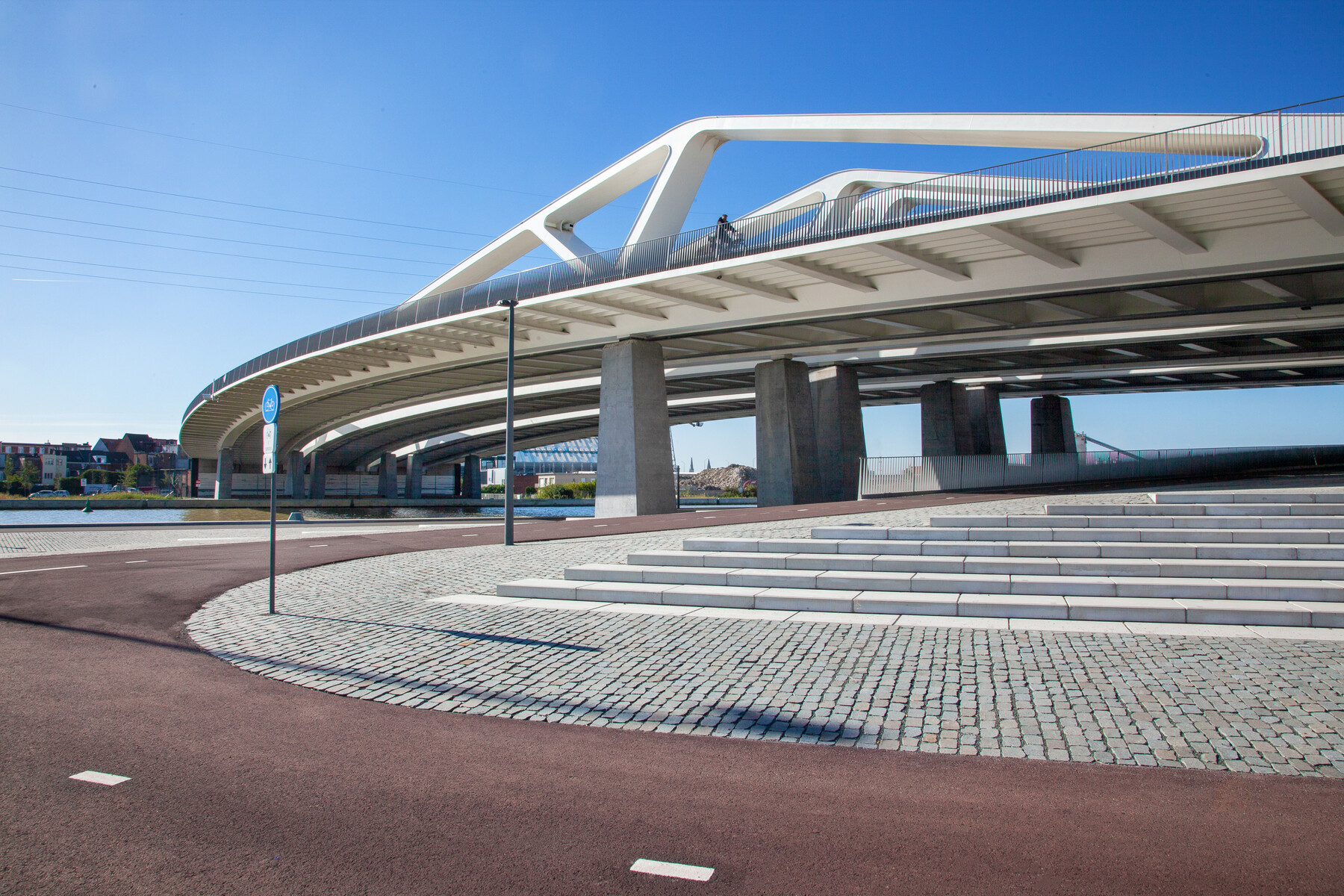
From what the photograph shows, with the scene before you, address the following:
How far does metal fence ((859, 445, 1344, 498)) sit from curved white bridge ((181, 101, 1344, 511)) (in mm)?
3291

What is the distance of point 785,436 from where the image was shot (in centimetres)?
3384

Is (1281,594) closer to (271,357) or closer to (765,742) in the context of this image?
(765,742)

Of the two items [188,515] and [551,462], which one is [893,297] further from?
[551,462]

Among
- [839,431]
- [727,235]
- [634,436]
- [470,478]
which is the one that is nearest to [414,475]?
[470,478]

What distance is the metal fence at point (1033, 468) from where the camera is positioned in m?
33.4

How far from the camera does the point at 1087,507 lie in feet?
38.3

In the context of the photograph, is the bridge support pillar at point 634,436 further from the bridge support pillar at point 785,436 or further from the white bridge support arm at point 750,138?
the bridge support pillar at point 785,436

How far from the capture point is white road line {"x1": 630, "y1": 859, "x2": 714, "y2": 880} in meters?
3.15

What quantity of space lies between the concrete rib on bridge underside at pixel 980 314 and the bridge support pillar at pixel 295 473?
2168 centimetres

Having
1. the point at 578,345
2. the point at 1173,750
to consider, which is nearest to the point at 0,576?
the point at 1173,750

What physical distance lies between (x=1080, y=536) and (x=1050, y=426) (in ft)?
137

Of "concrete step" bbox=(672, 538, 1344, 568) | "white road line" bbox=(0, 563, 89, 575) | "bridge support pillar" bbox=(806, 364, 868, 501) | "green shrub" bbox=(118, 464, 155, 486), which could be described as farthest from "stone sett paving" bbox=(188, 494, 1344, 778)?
"green shrub" bbox=(118, 464, 155, 486)

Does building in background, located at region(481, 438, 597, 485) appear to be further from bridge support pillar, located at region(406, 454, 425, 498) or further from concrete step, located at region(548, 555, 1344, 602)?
concrete step, located at region(548, 555, 1344, 602)

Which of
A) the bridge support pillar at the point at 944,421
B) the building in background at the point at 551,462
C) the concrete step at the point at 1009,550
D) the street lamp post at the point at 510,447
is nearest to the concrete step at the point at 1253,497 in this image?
the concrete step at the point at 1009,550
